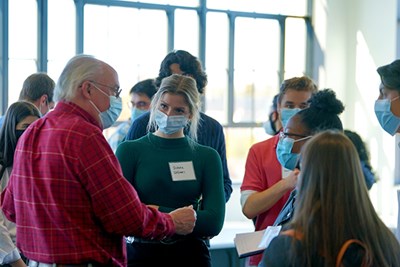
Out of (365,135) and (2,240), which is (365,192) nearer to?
(2,240)

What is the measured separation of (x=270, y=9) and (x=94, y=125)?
5.69m

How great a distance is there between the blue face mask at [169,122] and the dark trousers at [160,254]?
470mm

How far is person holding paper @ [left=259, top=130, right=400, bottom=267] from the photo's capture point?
1459 mm

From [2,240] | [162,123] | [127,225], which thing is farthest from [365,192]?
[2,240]

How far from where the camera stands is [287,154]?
2328mm

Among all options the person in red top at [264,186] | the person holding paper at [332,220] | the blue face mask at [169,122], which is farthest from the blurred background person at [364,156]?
the person holding paper at [332,220]

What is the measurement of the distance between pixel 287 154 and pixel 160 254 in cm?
66

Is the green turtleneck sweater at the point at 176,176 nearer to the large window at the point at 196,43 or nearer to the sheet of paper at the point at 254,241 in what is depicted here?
the sheet of paper at the point at 254,241

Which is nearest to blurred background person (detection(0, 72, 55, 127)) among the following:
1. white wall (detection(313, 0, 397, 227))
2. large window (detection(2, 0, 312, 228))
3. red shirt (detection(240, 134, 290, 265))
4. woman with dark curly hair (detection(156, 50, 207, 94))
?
woman with dark curly hair (detection(156, 50, 207, 94))

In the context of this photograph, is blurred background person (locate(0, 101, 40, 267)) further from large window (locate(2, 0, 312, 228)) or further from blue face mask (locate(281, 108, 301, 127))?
large window (locate(2, 0, 312, 228))

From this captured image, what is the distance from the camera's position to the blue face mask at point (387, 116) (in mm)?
2609

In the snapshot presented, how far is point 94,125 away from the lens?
1898 millimetres

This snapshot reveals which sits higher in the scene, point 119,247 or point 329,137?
point 329,137

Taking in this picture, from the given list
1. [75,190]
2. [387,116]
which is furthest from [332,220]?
[387,116]
